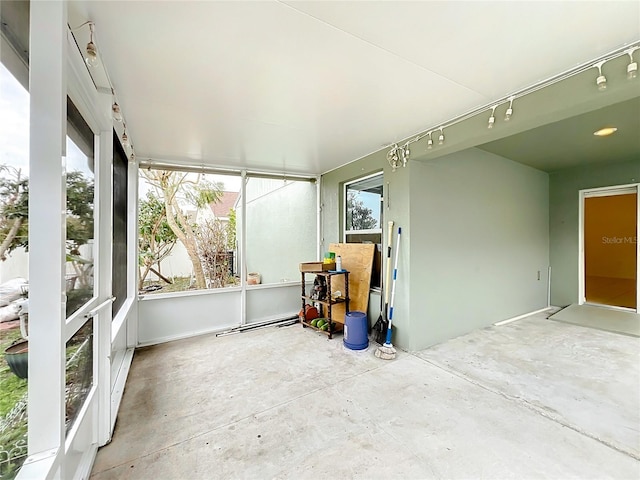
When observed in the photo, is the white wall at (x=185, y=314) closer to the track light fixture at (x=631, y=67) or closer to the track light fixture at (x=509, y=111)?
the track light fixture at (x=509, y=111)

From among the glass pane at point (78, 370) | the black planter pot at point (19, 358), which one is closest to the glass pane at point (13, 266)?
the black planter pot at point (19, 358)

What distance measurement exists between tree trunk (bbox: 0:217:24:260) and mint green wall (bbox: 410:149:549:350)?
3.08 m

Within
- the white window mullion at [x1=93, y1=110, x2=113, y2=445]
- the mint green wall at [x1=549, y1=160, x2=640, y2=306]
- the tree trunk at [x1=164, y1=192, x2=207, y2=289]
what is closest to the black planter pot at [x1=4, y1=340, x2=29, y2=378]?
the white window mullion at [x1=93, y1=110, x2=113, y2=445]

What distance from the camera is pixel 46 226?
3.40 ft

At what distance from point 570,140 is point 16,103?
16.5 feet

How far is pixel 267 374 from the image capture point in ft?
8.86

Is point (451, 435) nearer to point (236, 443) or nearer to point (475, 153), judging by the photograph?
point (236, 443)

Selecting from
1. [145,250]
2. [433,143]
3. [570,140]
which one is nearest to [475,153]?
[570,140]

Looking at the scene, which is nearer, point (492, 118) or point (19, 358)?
point (19, 358)

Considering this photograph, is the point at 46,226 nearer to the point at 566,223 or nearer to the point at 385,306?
the point at 385,306

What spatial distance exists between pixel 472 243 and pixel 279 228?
9.98 ft

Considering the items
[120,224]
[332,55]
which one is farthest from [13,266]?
[120,224]

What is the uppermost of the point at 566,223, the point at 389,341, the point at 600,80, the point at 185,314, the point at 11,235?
the point at 600,80

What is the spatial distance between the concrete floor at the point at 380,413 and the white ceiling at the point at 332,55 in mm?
2475
